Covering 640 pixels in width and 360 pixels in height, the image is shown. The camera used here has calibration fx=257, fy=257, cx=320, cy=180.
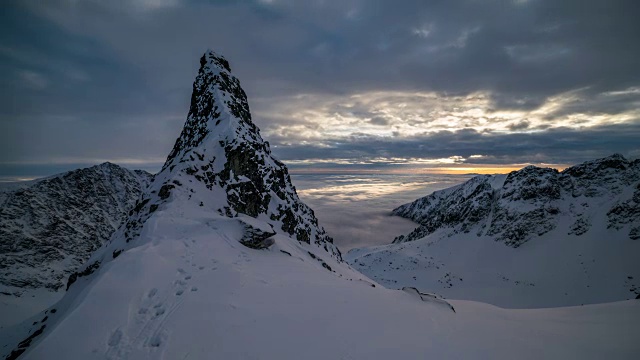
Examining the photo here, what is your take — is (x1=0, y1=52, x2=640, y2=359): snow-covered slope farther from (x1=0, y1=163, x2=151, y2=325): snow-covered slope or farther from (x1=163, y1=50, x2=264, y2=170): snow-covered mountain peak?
(x1=0, y1=163, x2=151, y2=325): snow-covered slope

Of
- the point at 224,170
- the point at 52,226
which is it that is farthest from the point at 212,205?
the point at 52,226

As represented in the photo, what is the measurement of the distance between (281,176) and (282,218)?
622cm

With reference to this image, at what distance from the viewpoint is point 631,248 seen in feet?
114

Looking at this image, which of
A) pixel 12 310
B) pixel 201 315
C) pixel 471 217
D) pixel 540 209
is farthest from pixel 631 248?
pixel 12 310

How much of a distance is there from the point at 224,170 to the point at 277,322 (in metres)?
19.6

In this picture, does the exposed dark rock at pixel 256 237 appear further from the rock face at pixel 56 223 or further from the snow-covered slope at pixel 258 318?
the rock face at pixel 56 223

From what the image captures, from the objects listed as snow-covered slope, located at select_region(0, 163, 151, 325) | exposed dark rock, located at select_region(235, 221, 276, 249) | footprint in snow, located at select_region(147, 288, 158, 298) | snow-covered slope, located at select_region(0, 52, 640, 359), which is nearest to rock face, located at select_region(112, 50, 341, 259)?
exposed dark rock, located at select_region(235, 221, 276, 249)

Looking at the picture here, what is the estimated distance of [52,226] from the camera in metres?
63.7

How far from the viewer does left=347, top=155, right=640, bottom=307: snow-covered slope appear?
32.9 metres

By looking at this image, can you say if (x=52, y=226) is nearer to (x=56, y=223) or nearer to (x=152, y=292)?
(x=56, y=223)

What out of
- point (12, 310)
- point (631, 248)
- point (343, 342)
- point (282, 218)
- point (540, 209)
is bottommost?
point (12, 310)

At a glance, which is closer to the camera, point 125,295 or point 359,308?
point 125,295

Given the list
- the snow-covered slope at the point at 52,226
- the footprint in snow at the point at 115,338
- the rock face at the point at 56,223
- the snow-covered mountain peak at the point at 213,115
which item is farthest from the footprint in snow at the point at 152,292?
the snow-covered slope at the point at 52,226

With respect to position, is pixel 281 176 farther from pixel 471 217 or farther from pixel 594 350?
pixel 471 217
